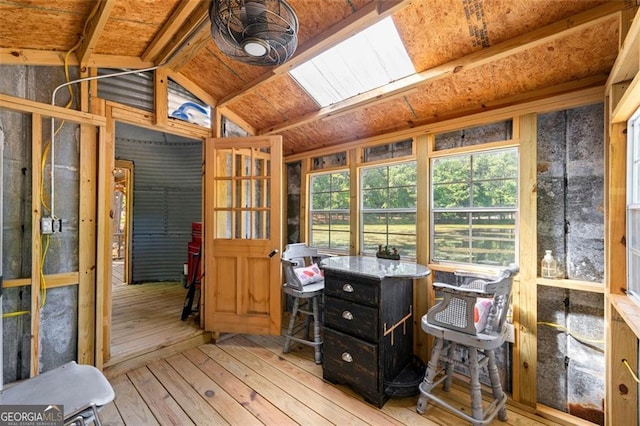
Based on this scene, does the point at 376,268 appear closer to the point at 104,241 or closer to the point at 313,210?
the point at 313,210

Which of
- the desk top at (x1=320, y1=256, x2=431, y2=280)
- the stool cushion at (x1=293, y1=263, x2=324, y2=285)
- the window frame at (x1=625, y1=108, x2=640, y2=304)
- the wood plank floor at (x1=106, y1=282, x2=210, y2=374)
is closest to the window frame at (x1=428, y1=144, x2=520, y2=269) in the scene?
the desk top at (x1=320, y1=256, x2=431, y2=280)

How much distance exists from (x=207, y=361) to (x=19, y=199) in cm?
189

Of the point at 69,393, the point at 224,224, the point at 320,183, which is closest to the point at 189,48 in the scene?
the point at 224,224

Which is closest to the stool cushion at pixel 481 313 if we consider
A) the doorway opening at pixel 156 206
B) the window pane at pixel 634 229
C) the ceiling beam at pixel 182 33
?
the window pane at pixel 634 229

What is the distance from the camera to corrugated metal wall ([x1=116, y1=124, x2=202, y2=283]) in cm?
484

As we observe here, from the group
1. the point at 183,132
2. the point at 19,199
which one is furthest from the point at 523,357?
the point at 19,199

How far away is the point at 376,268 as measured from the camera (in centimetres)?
220

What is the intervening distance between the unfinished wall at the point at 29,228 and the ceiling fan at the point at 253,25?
1.55m

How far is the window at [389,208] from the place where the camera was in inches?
106

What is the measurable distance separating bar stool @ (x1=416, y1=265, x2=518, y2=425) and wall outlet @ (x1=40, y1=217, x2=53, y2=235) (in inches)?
106

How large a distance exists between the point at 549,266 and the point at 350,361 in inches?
62.3

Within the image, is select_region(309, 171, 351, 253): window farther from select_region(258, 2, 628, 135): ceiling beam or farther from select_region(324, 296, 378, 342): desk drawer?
select_region(324, 296, 378, 342): desk drawer

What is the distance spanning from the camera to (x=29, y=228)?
1.92 m

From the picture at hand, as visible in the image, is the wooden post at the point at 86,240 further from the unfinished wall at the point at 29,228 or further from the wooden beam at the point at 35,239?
the wooden beam at the point at 35,239
